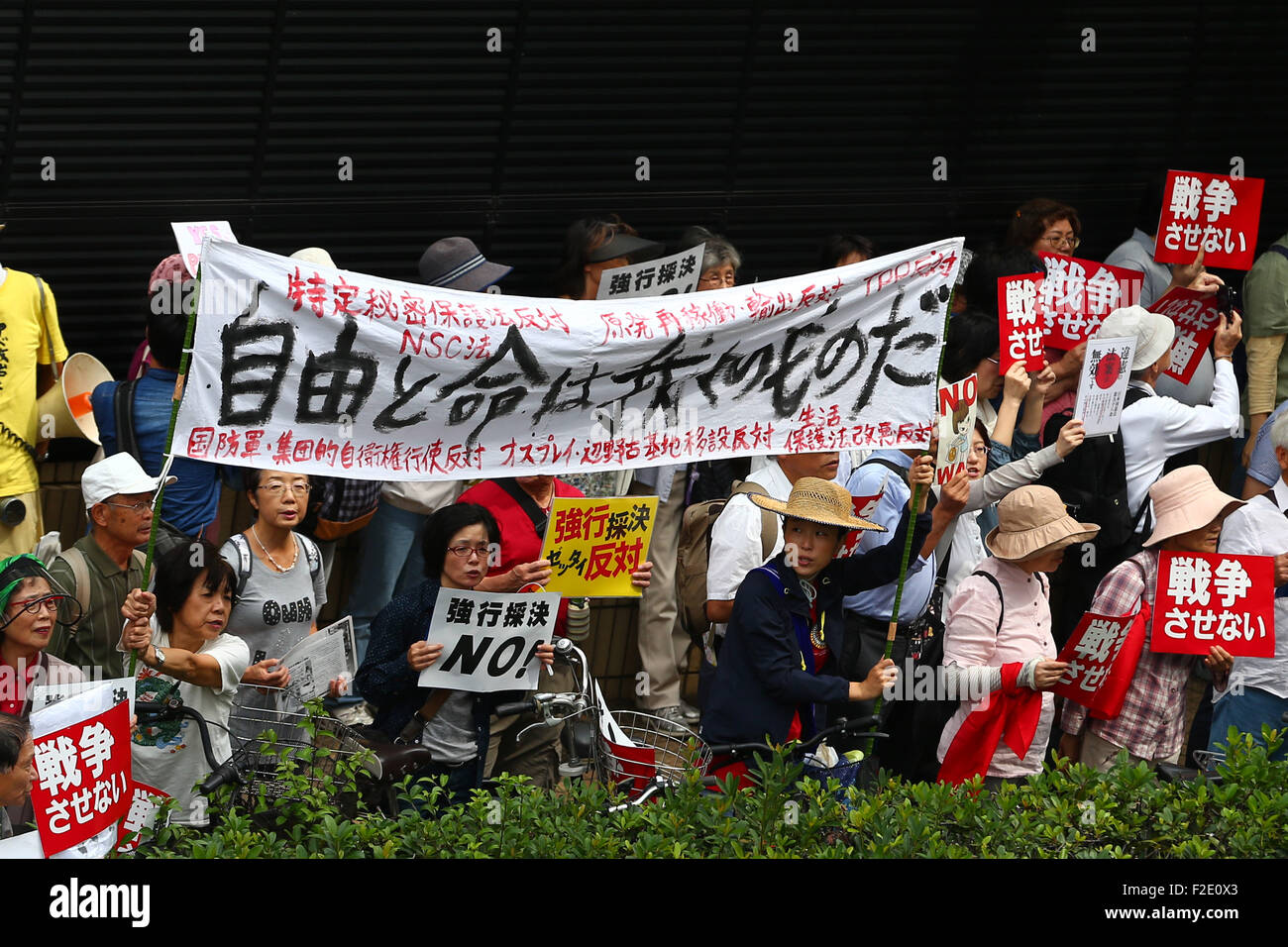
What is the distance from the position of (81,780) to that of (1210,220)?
23.7 feet

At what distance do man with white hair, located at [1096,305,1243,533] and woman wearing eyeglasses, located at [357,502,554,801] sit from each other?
12.0 ft

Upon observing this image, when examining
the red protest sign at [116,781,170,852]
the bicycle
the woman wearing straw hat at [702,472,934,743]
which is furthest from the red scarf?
the red protest sign at [116,781,170,852]

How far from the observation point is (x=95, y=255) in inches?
420

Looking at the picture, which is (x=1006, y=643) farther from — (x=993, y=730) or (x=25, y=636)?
(x=25, y=636)

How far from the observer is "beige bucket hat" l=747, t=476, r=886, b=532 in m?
7.80

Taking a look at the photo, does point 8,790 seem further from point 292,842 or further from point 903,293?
point 903,293

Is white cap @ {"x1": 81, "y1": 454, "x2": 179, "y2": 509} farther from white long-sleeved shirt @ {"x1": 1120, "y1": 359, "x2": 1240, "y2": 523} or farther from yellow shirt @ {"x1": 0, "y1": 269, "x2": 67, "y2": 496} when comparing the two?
white long-sleeved shirt @ {"x1": 1120, "y1": 359, "x2": 1240, "y2": 523}

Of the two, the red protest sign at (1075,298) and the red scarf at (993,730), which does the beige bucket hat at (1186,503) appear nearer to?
the red scarf at (993,730)

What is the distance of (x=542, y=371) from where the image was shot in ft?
25.7

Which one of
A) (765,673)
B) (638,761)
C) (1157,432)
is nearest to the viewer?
(638,761)

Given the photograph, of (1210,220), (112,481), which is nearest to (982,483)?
(1210,220)

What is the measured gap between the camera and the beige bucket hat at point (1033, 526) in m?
8.34

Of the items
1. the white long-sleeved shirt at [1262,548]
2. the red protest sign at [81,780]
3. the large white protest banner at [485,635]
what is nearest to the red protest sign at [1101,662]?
the white long-sleeved shirt at [1262,548]

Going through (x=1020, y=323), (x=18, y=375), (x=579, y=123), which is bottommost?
(x=18, y=375)
